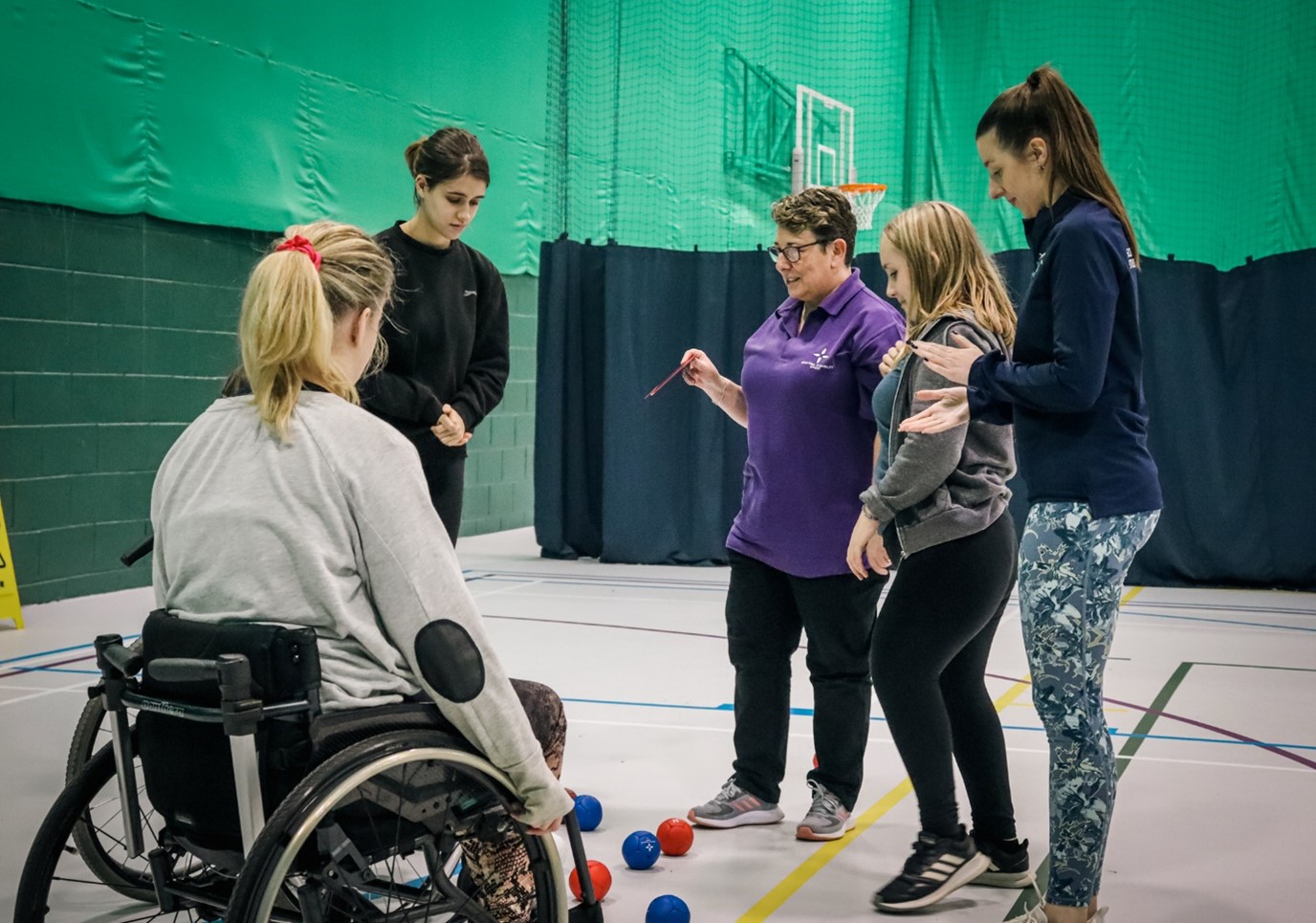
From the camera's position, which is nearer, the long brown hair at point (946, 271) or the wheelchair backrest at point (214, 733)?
the wheelchair backrest at point (214, 733)

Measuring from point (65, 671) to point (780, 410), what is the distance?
2.51m

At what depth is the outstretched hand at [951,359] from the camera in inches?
79.3

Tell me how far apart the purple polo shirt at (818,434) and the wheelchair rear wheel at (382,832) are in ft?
3.36

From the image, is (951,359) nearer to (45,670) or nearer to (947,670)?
(947,670)

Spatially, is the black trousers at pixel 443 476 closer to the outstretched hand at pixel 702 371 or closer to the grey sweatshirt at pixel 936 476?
the outstretched hand at pixel 702 371

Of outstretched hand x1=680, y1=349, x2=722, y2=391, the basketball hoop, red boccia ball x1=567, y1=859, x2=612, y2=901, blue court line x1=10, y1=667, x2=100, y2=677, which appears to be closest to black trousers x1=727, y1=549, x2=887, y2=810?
outstretched hand x1=680, y1=349, x2=722, y2=391

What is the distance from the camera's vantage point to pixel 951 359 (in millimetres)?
2021

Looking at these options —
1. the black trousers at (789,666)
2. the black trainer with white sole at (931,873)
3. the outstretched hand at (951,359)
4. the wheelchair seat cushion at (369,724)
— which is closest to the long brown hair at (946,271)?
the outstretched hand at (951,359)

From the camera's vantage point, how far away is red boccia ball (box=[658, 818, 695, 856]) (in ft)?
8.09

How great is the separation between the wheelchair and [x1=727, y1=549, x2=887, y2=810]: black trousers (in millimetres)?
1044

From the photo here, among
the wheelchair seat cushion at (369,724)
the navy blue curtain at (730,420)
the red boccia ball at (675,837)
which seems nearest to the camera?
the wheelchair seat cushion at (369,724)

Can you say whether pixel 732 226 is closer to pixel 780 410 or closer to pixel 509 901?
pixel 780 410

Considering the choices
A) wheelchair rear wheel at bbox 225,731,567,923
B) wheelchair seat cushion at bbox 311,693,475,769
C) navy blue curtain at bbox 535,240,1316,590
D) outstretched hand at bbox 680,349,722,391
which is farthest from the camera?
navy blue curtain at bbox 535,240,1316,590

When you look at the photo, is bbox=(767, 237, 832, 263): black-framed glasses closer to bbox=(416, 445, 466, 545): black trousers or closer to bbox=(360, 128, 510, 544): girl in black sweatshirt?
bbox=(360, 128, 510, 544): girl in black sweatshirt
